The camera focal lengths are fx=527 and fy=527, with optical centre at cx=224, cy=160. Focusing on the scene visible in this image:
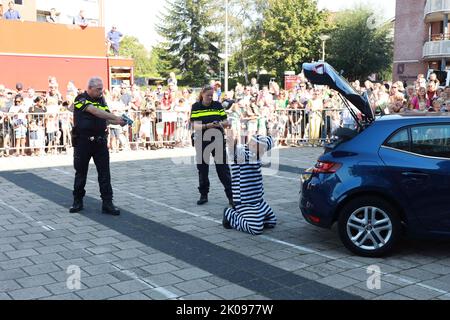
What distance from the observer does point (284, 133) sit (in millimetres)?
16188

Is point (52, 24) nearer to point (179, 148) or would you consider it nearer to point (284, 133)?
point (179, 148)

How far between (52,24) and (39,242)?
662 inches

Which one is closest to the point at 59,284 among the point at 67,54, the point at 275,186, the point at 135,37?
the point at 275,186

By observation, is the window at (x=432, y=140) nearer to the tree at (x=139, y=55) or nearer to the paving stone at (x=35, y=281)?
the paving stone at (x=35, y=281)

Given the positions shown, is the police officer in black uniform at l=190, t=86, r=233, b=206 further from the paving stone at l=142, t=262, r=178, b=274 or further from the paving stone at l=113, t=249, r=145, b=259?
the paving stone at l=142, t=262, r=178, b=274

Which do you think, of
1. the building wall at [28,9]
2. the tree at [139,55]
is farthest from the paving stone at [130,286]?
the tree at [139,55]

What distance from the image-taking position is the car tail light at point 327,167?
5.85 m

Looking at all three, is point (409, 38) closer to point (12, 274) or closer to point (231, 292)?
point (231, 292)

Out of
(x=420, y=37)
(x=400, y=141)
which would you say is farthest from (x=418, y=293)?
(x=420, y=37)

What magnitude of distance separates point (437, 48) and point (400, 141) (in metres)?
40.4

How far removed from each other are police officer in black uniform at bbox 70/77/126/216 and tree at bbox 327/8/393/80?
157 feet

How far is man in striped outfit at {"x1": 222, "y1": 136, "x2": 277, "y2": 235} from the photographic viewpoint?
6.69 m

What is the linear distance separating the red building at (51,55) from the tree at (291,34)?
35.6m

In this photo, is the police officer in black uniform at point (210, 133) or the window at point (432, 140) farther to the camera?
the police officer in black uniform at point (210, 133)
